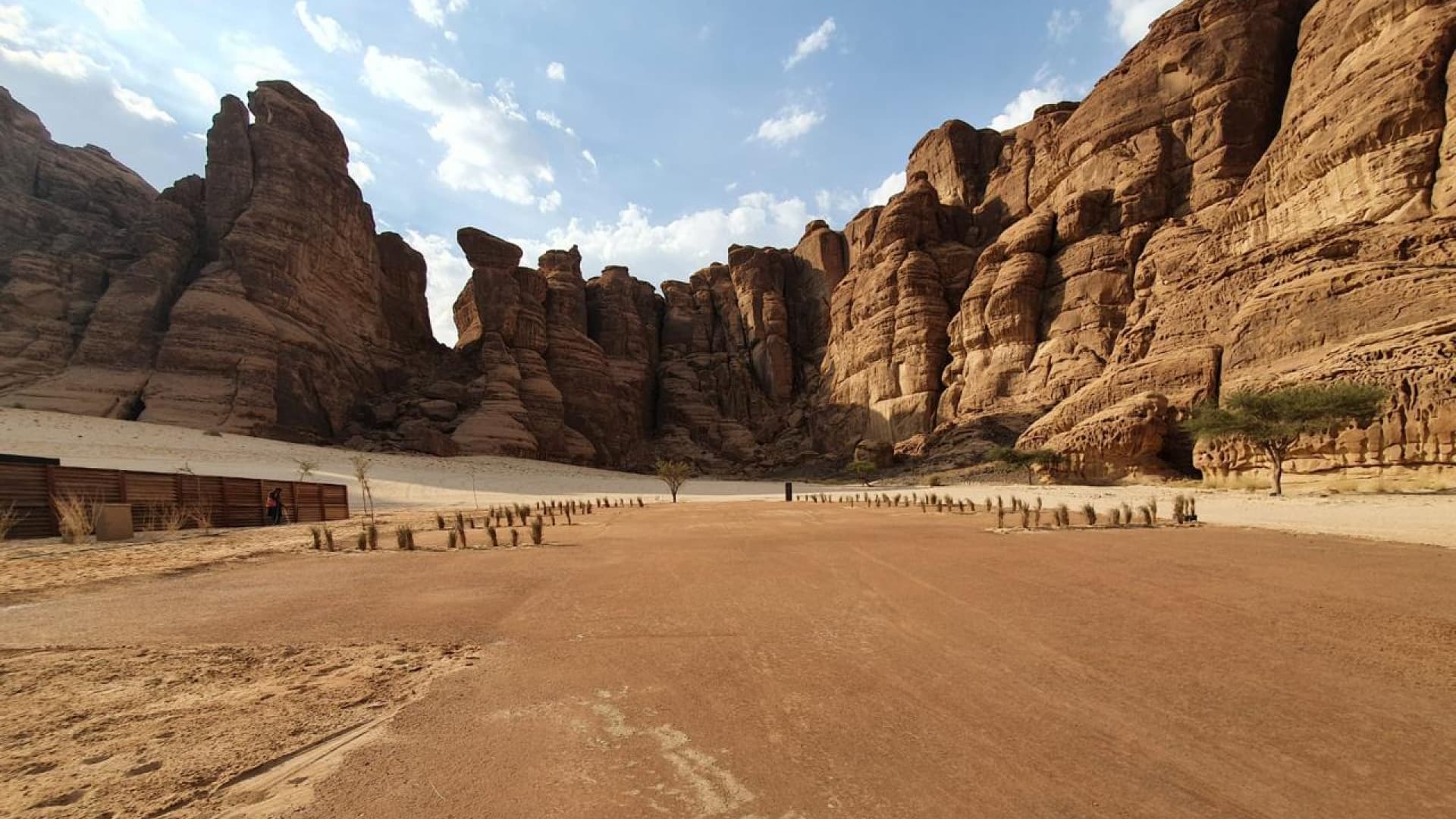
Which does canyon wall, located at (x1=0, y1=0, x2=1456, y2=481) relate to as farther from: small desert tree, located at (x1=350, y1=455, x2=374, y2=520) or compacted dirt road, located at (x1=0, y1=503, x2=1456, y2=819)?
compacted dirt road, located at (x1=0, y1=503, x2=1456, y2=819)

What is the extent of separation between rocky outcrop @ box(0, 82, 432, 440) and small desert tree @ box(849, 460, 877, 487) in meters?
44.0

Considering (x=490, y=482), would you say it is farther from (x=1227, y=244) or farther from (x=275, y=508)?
(x=1227, y=244)

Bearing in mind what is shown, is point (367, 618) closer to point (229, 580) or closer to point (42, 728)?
point (42, 728)

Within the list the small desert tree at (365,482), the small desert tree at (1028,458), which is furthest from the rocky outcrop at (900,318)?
the small desert tree at (365,482)

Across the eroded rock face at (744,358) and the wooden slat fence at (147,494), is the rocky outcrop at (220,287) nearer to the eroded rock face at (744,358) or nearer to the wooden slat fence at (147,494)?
the wooden slat fence at (147,494)

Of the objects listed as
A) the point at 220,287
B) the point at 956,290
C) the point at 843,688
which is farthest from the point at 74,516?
the point at 956,290

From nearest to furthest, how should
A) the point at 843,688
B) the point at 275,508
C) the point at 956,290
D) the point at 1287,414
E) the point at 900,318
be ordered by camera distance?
the point at 843,688
the point at 275,508
the point at 1287,414
the point at 956,290
the point at 900,318

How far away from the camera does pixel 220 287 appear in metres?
44.1

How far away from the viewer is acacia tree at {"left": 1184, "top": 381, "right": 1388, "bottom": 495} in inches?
704

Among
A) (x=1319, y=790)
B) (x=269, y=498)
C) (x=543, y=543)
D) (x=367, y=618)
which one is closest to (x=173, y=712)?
(x=367, y=618)

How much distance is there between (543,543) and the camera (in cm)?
1195

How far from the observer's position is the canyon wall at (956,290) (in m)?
25.5

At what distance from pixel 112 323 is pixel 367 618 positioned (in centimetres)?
5608

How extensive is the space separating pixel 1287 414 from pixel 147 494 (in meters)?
34.6
